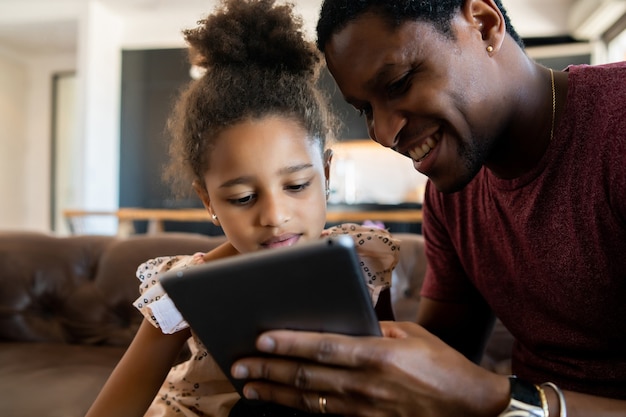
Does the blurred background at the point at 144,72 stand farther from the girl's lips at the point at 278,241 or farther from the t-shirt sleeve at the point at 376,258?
the girl's lips at the point at 278,241

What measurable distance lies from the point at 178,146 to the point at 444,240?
0.63 meters

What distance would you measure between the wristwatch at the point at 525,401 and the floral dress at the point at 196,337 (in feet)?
1.07

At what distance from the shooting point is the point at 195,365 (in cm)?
100

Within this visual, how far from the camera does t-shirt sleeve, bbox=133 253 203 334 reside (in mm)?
894

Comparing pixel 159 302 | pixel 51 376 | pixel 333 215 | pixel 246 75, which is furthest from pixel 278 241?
pixel 333 215

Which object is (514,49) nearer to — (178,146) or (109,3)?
(178,146)

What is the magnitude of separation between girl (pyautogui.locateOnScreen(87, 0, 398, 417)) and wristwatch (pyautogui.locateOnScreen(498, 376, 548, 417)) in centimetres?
33

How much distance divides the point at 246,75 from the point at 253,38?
0.08 m

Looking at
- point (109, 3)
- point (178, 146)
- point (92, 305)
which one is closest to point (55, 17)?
point (109, 3)

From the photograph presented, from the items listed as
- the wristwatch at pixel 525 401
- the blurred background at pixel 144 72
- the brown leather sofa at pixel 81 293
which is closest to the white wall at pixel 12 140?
the blurred background at pixel 144 72

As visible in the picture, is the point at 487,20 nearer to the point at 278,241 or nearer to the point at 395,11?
the point at 395,11

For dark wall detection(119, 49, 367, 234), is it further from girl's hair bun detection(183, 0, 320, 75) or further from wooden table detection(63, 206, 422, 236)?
girl's hair bun detection(183, 0, 320, 75)

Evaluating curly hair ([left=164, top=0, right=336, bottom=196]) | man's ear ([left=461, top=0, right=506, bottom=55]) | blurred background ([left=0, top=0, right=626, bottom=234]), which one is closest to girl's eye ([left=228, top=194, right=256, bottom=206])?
curly hair ([left=164, top=0, right=336, bottom=196])

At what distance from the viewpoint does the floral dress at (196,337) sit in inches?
36.1
